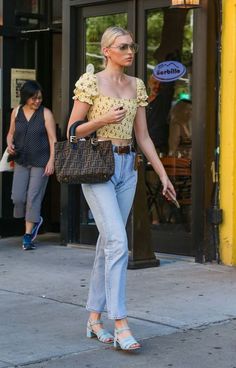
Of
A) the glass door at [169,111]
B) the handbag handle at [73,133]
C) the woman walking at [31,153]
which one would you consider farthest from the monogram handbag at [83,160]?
the woman walking at [31,153]

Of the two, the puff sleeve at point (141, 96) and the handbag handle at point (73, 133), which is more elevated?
the puff sleeve at point (141, 96)

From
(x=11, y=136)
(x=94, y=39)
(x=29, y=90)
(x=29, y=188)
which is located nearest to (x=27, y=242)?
(x=29, y=188)

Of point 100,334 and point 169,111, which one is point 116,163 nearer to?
point 100,334

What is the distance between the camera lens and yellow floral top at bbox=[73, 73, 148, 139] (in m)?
4.89

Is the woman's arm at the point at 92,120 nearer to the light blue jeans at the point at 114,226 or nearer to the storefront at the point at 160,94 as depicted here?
the light blue jeans at the point at 114,226

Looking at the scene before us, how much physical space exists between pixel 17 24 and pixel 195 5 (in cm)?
279

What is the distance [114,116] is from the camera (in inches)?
184

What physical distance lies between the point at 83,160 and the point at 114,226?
0.45m

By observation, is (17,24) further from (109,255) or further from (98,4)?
(109,255)

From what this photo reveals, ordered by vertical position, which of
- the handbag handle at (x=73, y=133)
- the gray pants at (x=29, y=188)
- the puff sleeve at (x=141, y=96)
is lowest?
the gray pants at (x=29, y=188)

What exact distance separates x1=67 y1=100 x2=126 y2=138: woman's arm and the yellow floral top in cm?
5

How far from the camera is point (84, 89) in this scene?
4.88 metres

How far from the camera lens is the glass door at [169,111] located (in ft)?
26.4

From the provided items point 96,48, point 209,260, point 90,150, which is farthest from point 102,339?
point 96,48
